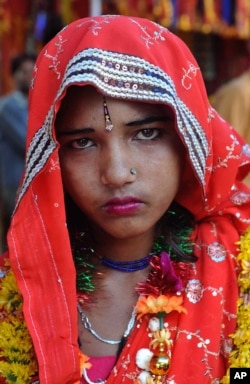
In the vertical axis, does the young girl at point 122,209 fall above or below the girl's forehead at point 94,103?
below

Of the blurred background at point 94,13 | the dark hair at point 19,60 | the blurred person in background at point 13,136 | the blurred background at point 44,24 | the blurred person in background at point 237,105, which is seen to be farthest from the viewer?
the blurred background at point 94,13

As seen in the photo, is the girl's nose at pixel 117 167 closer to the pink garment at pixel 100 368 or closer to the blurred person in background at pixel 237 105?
the pink garment at pixel 100 368

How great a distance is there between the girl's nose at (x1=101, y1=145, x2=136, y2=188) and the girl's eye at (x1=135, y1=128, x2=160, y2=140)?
6 centimetres

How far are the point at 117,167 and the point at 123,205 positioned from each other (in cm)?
10

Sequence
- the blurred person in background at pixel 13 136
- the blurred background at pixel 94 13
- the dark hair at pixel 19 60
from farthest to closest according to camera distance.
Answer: the blurred background at pixel 94 13 < the dark hair at pixel 19 60 < the blurred person in background at pixel 13 136

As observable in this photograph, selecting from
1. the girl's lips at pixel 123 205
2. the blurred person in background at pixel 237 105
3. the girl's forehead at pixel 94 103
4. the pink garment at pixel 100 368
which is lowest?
the blurred person in background at pixel 237 105

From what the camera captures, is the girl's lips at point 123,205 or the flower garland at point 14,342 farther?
the flower garland at point 14,342

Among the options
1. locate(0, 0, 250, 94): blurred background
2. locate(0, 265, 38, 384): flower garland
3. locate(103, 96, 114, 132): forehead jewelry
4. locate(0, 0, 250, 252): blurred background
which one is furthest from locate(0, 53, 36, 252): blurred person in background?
locate(103, 96, 114, 132): forehead jewelry

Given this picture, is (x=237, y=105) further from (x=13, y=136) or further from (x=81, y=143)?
(x=81, y=143)

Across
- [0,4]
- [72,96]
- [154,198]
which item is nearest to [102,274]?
[154,198]

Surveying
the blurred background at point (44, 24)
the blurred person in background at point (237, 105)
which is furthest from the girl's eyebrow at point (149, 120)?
the blurred background at point (44, 24)

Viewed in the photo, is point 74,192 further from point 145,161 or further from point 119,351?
point 119,351

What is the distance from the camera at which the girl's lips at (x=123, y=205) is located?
5.29ft

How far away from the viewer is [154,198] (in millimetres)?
1644
